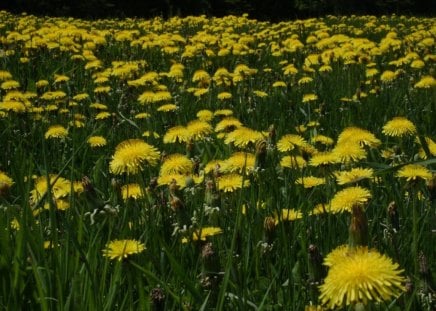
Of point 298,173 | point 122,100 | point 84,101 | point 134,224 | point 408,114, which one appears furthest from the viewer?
point 84,101

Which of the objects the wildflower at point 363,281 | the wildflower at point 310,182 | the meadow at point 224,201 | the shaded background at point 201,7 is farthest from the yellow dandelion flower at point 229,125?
the shaded background at point 201,7

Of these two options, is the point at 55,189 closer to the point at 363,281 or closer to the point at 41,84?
the point at 363,281

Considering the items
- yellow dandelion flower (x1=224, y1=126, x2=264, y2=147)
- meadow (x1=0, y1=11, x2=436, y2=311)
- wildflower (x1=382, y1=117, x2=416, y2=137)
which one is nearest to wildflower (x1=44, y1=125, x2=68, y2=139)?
meadow (x1=0, y1=11, x2=436, y2=311)

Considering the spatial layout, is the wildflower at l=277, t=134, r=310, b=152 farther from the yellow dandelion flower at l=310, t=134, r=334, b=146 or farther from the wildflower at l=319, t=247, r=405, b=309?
the wildflower at l=319, t=247, r=405, b=309

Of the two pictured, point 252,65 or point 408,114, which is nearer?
point 408,114

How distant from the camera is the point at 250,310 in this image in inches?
49.1

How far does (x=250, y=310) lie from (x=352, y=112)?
2.12 metres

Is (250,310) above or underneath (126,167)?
underneath

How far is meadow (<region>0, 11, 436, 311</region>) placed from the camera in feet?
3.82

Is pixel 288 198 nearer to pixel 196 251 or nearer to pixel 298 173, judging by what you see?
pixel 298 173

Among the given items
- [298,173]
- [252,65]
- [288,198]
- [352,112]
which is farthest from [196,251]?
[252,65]

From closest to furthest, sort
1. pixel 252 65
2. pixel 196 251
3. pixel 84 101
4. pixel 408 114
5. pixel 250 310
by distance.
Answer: pixel 250 310 → pixel 196 251 → pixel 408 114 → pixel 84 101 → pixel 252 65

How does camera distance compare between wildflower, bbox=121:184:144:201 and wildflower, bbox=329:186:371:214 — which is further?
wildflower, bbox=121:184:144:201

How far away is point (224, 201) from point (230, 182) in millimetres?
55
